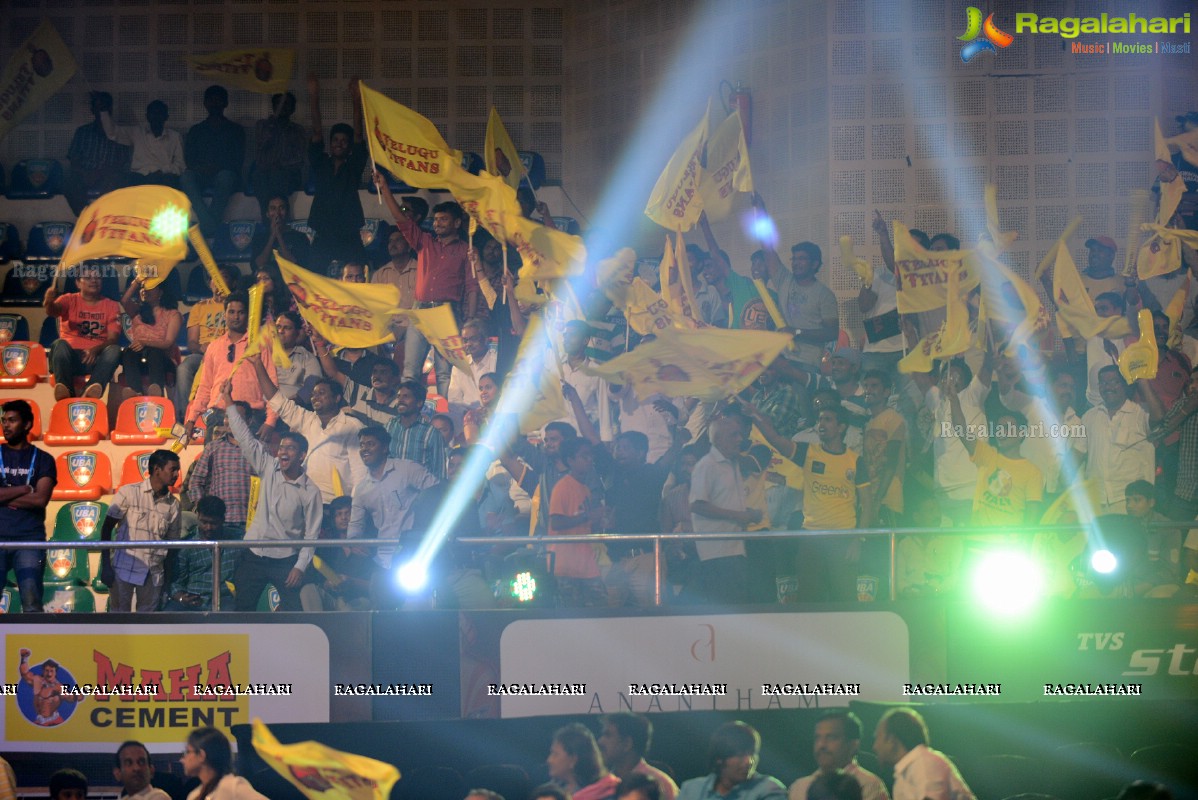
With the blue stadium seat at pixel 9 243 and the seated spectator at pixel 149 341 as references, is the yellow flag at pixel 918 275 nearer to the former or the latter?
the seated spectator at pixel 149 341

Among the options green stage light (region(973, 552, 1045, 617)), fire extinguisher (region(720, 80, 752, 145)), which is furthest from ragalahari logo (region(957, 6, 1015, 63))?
green stage light (region(973, 552, 1045, 617))

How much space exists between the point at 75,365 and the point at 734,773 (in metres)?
7.31

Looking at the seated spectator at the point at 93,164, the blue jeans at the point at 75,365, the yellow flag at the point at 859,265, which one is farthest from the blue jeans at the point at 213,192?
the yellow flag at the point at 859,265

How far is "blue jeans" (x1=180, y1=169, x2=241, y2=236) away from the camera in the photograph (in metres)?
15.6

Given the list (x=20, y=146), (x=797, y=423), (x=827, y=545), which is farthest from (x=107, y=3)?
(x=827, y=545)

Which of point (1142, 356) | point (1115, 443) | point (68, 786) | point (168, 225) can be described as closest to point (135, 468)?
point (168, 225)

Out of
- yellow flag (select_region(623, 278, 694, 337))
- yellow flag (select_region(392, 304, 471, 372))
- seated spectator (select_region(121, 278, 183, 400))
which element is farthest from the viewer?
seated spectator (select_region(121, 278, 183, 400))

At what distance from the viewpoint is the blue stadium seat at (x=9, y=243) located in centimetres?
1580

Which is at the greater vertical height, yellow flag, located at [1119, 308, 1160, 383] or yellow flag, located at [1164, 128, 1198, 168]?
yellow flag, located at [1164, 128, 1198, 168]

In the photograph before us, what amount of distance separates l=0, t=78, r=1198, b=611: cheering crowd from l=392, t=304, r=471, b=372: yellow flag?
0.30m

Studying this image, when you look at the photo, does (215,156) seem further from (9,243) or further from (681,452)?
(681,452)

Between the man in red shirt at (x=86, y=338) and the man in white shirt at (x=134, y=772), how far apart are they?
454 cm

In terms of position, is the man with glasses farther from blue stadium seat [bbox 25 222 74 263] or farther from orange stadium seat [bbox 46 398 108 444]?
blue stadium seat [bbox 25 222 74 263]

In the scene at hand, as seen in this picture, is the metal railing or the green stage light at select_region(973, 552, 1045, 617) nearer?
the metal railing
